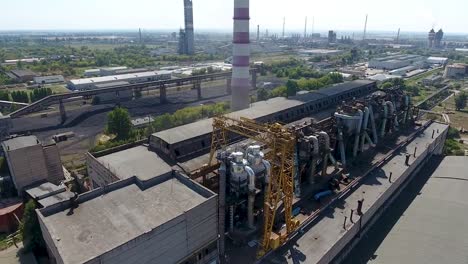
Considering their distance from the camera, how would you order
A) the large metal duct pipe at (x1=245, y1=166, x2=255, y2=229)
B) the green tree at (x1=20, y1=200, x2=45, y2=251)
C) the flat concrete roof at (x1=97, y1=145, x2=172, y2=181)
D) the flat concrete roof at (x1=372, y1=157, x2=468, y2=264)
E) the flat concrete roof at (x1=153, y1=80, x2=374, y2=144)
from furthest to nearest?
the flat concrete roof at (x1=153, y1=80, x2=374, y2=144)
the flat concrete roof at (x1=97, y1=145, x2=172, y2=181)
the flat concrete roof at (x1=372, y1=157, x2=468, y2=264)
the green tree at (x1=20, y1=200, x2=45, y2=251)
the large metal duct pipe at (x1=245, y1=166, x2=255, y2=229)

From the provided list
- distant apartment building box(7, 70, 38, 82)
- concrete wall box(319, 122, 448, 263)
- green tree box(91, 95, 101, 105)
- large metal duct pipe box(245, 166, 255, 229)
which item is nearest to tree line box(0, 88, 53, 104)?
green tree box(91, 95, 101, 105)

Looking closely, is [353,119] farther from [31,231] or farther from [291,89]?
[291,89]

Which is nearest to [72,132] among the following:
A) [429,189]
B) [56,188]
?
[56,188]

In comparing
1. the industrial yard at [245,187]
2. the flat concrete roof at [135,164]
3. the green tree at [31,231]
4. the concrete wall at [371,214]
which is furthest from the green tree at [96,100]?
the concrete wall at [371,214]

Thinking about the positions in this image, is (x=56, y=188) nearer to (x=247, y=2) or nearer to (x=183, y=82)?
(x=247, y=2)

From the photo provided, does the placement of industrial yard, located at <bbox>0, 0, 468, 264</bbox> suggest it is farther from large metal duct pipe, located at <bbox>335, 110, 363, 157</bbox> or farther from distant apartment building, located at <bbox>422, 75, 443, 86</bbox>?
distant apartment building, located at <bbox>422, 75, 443, 86</bbox>

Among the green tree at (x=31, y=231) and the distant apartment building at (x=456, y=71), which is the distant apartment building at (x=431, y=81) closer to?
the distant apartment building at (x=456, y=71)

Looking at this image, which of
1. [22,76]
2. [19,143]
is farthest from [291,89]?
[22,76]
